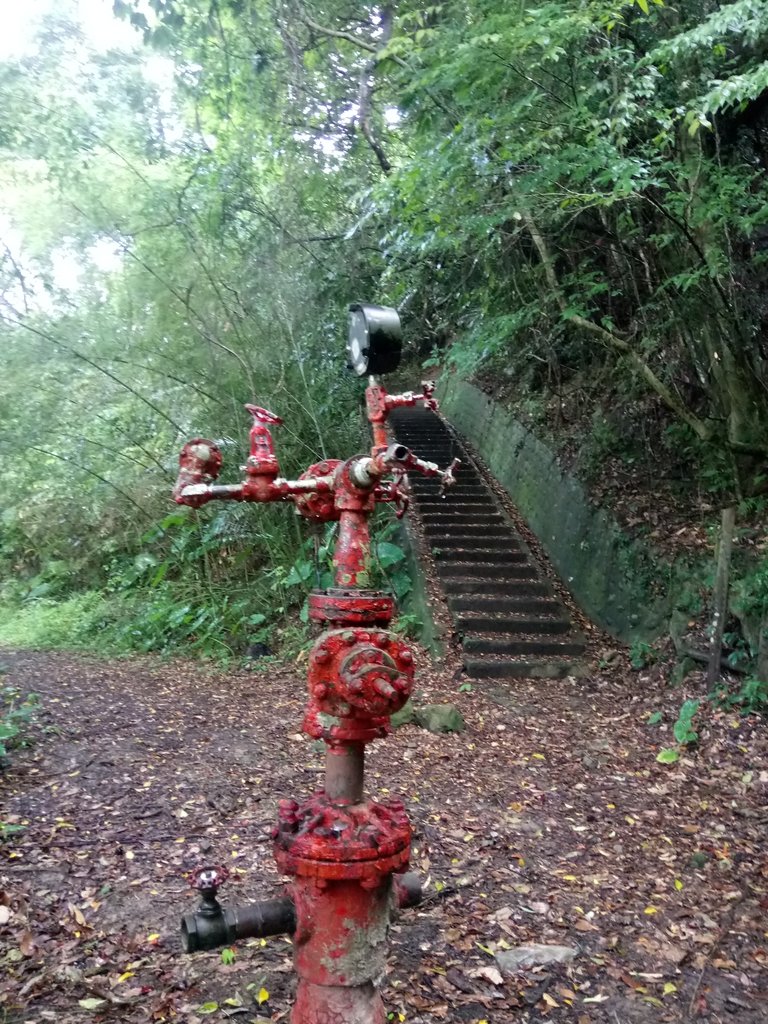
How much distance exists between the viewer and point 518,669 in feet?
21.8

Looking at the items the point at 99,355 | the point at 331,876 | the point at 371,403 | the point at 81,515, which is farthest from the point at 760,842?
the point at 81,515

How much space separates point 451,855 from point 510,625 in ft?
12.0

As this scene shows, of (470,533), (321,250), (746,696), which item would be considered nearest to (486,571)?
(470,533)

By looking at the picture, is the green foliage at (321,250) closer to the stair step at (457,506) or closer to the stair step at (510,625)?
the stair step at (510,625)

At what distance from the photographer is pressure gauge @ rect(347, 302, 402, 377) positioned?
2.05 m

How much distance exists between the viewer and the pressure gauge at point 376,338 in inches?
80.8

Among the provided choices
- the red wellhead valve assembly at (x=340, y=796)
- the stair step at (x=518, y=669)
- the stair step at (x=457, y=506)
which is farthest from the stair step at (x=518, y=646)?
the red wellhead valve assembly at (x=340, y=796)

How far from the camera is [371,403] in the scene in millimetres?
2092

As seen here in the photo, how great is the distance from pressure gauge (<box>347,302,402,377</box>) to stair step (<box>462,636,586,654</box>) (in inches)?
196

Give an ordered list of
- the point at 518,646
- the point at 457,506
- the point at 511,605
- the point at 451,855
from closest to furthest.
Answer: the point at 451,855, the point at 518,646, the point at 511,605, the point at 457,506

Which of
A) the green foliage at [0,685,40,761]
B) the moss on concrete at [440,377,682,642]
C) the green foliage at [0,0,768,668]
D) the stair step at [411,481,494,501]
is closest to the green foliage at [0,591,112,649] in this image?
the green foliage at [0,0,768,668]

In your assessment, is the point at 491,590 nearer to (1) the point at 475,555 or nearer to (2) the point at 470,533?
(1) the point at 475,555

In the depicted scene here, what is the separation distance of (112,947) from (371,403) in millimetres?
2197

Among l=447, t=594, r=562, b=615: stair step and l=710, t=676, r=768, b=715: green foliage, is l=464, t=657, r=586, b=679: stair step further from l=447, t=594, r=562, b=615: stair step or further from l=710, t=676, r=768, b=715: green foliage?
l=710, t=676, r=768, b=715: green foliage
